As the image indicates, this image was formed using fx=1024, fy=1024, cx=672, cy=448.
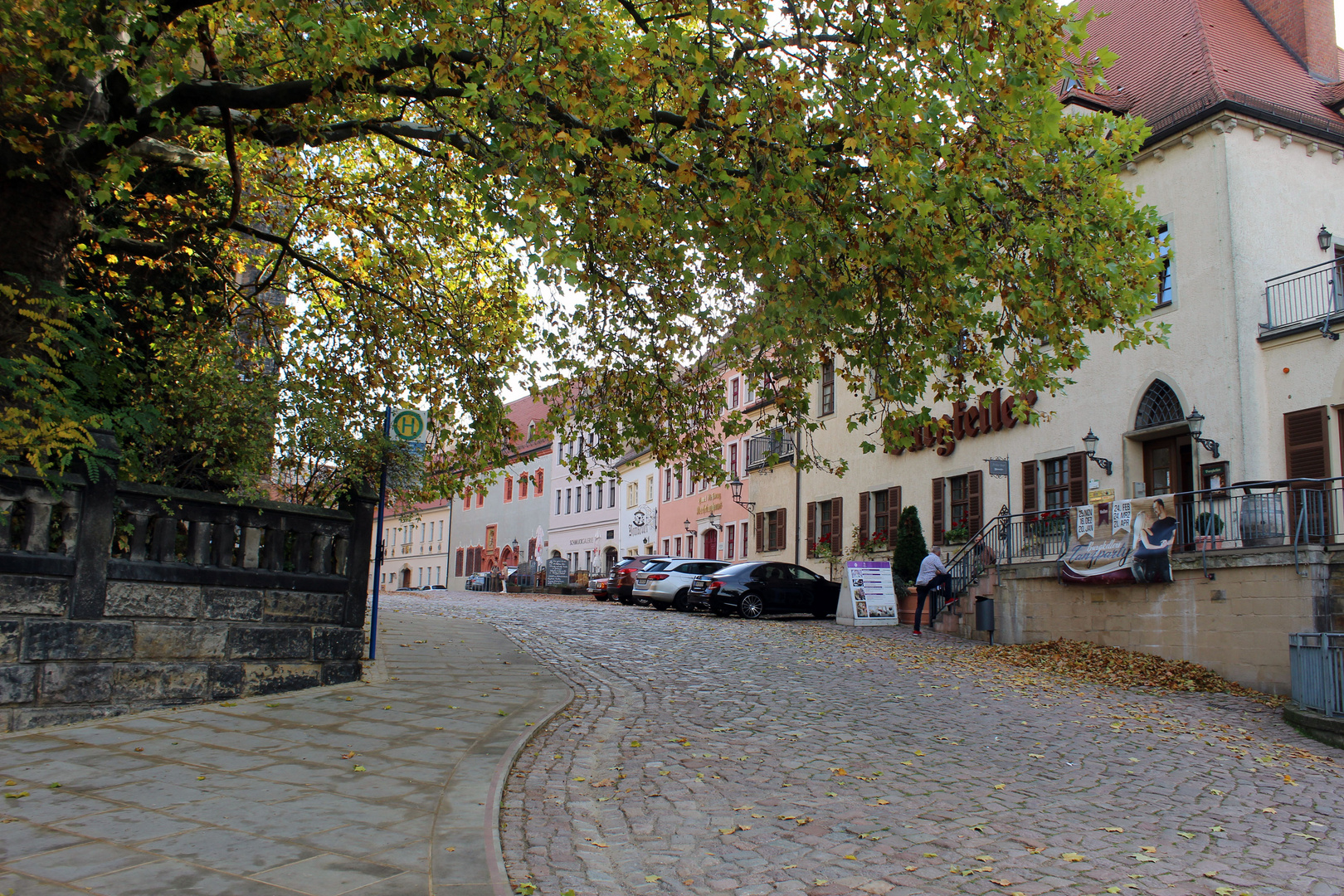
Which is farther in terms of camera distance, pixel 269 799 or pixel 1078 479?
pixel 1078 479

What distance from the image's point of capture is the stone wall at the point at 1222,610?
12.6 meters

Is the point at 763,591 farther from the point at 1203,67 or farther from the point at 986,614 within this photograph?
the point at 1203,67

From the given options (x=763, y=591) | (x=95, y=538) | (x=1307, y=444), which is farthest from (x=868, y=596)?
(x=95, y=538)

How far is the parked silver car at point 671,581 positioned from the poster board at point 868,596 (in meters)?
4.90

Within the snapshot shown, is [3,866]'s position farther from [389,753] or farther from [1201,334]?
[1201,334]

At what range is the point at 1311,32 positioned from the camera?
73.6ft

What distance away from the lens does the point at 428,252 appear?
45.9 ft

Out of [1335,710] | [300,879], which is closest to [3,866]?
[300,879]

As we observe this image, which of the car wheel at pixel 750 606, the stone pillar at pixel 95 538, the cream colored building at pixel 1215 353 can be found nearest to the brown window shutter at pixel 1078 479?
the cream colored building at pixel 1215 353

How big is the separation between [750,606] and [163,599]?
1775 centimetres

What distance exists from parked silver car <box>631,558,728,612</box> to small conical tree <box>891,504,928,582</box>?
4.46 meters

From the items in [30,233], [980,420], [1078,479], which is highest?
[980,420]

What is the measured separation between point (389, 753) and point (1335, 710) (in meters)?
8.60

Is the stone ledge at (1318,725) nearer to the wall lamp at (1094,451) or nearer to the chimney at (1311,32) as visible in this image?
the wall lamp at (1094,451)
